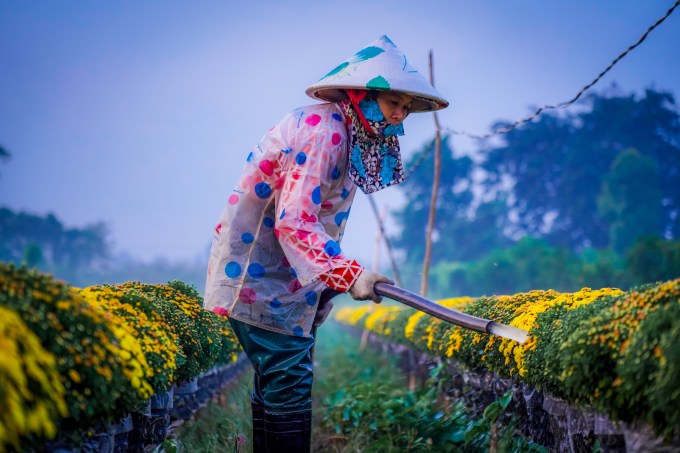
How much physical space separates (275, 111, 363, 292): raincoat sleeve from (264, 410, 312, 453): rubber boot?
1.94 feet

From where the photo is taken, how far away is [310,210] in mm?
2010

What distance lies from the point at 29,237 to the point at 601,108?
153ft

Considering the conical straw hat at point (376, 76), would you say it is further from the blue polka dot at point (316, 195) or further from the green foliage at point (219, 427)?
the green foliage at point (219, 427)

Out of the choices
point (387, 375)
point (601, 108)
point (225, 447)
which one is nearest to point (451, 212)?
point (601, 108)

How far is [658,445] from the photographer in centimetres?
135

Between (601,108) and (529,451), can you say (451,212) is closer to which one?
(601,108)

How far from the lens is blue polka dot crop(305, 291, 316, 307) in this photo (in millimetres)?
2279

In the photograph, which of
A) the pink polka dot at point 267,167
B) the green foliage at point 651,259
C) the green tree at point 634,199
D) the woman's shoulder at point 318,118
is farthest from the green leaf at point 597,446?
the green tree at point 634,199

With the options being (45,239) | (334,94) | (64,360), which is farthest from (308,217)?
(45,239)

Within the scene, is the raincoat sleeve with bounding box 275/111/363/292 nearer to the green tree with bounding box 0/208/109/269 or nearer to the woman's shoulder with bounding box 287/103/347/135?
the woman's shoulder with bounding box 287/103/347/135

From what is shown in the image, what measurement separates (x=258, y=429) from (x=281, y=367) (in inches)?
14.7

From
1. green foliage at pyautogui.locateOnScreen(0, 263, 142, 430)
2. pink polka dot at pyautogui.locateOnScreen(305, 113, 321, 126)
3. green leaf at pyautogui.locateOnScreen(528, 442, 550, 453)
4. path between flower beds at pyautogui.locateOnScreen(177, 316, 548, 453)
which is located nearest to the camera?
green foliage at pyautogui.locateOnScreen(0, 263, 142, 430)

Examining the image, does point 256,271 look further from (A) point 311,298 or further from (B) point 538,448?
(B) point 538,448

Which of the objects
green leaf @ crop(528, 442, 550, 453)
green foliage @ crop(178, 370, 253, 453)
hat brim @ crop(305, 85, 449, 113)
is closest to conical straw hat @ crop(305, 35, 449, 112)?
hat brim @ crop(305, 85, 449, 113)
